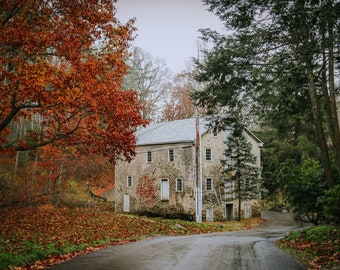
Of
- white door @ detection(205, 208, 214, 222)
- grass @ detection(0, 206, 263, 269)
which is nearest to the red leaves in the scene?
white door @ detection(205, 208, 214, 222)

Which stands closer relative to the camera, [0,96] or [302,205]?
[0,96]

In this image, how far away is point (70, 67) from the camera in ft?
40.3

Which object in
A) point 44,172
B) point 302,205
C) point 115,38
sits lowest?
point 302,205

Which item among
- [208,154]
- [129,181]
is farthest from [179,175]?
[129,181]

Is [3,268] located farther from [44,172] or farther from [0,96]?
[44,172]

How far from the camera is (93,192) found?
143 ft

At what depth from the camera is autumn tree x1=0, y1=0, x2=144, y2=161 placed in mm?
10695

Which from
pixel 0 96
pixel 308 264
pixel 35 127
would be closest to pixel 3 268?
pixel 0 96

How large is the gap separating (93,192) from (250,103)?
3387 cm

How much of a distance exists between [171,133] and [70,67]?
22934 mm

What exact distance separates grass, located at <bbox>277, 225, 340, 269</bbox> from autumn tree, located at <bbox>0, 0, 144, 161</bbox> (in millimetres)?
6896

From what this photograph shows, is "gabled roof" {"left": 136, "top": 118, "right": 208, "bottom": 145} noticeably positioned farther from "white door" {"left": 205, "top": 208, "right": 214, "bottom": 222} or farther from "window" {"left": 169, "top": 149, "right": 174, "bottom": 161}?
"white door" {"left": 205, "top": 208, "right": 214, "bottom": 222}

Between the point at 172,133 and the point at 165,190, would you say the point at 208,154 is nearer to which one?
the point at 172,133

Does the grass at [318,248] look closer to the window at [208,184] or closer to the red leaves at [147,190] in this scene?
the window at [208,184]
